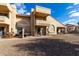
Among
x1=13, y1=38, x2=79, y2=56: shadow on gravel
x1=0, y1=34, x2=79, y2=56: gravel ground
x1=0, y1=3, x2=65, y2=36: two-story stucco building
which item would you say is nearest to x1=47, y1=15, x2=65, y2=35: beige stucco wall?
x1=0, y1=3, x2=65, y2=36: two-story stucco building

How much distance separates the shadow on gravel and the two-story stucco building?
60 cm

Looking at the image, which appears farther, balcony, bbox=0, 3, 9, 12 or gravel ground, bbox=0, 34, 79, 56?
balcony, bbox=0, 3, 9, 12

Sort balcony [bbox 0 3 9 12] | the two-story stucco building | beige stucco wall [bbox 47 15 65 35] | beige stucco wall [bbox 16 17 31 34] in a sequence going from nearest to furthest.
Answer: beige stucco wall [bbox 47 15 65 35]
the two-story stucco building
beige stucco wall [bbox 16 17 31 34]
balcony [bbox 0 3 9 12]

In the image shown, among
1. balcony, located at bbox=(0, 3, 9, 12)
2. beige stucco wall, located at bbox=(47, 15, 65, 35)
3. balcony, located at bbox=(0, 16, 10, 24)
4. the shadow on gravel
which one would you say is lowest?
the shadow on gravel

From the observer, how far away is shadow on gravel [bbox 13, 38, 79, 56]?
5602 mm

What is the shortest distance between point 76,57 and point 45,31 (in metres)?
2.19

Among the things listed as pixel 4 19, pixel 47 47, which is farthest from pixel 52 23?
pixel 4 19

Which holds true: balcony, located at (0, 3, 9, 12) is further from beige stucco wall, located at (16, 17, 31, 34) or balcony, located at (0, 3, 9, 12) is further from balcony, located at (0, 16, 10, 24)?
beige stucco wall, located at (16, 17, 31, 34)

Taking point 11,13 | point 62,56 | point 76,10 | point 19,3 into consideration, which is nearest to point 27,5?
point 19,3

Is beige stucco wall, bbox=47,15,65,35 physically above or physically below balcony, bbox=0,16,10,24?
below

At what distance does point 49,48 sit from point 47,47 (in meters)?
0.11

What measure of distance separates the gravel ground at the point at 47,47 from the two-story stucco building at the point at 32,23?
42cm

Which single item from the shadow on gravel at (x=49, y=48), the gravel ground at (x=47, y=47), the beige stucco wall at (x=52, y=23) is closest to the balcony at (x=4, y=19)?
the gravel ground at (x=47, y=47)

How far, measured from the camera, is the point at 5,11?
9.39 meters
